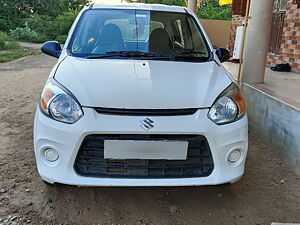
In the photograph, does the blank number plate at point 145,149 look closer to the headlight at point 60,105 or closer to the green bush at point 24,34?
the headlight at point 60,105

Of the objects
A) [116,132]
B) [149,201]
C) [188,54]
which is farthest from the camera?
[188,54]

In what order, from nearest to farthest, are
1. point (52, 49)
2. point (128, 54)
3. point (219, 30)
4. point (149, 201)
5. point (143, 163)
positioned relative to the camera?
1. point (143, 163)
2. point (149, 201)
3. point (128, 54)
4. point (52, 49)
5. point (219, 30)

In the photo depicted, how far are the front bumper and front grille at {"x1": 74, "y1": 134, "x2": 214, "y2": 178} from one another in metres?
0.04

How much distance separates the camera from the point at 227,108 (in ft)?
8.02

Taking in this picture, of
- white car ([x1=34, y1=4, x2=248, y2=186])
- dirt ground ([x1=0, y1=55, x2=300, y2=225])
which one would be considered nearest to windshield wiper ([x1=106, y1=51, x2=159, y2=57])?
white car ([x1=34, y1=4, x2=248, y2=186])

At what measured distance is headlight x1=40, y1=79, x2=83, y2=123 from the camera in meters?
2.29

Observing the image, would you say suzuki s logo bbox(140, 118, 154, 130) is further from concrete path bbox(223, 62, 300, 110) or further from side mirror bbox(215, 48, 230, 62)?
concrete path bbox(223, 62, 300, 110)

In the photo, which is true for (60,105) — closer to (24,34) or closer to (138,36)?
→ (138,36)

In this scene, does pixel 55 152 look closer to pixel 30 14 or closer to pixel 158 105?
A: pixel 158 105

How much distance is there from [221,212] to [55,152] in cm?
138

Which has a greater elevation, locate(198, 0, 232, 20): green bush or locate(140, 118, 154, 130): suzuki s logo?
locate(198, 0, 232, 20): green bush

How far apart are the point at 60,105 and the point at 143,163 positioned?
0.73 m

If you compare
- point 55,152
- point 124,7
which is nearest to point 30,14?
point 124,7

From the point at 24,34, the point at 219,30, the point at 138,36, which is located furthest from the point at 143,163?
the point at 24,34
